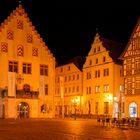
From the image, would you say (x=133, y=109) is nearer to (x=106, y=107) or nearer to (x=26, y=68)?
(x=106, y=107)

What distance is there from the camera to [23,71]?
6334cm

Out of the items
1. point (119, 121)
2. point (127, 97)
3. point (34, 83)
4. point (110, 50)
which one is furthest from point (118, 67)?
point (119, 121)

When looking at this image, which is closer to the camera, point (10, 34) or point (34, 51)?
point (10, 34)

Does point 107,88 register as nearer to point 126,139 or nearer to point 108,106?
point 108,106

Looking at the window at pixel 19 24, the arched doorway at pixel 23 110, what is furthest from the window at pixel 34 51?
the arched doorway at pixel 23 110

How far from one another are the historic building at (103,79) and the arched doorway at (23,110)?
49.5 ft

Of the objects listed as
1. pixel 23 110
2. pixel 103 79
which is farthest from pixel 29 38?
→ pixel 103 79

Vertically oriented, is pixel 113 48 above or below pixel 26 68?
above

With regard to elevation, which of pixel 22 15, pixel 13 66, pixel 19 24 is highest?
pixel 22 15

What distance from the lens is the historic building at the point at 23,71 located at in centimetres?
6028

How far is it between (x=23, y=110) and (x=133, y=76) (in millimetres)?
19432

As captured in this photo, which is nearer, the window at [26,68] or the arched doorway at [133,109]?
the arched doorway at [133,109]

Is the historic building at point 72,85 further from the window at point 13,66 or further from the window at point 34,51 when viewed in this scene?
the window at point 13,66

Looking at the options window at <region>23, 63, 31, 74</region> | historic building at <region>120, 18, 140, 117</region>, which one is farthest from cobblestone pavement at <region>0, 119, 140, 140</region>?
window at <region>23, 63, 31, 74</region>
